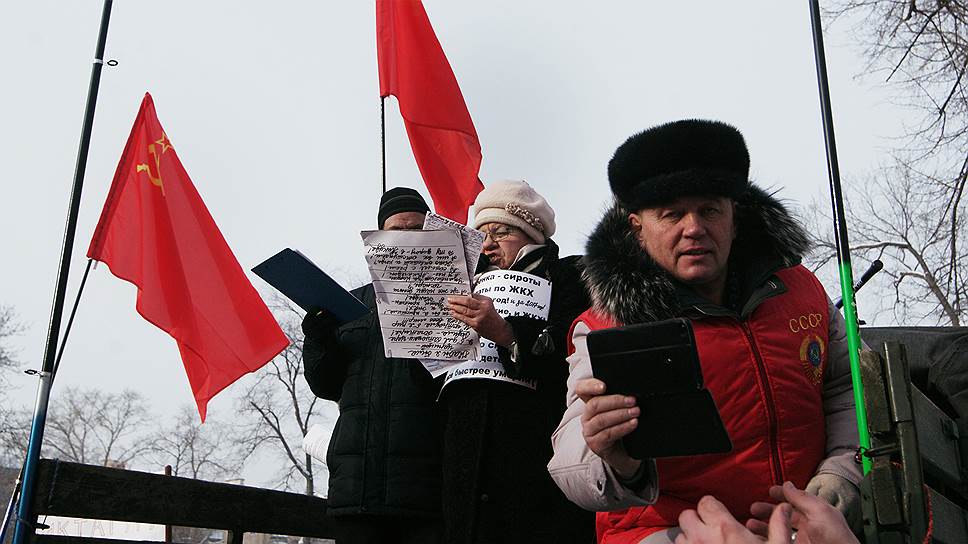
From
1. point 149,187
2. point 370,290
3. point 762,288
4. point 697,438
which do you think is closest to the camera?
point 697,438

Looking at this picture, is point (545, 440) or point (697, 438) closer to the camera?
point (697, 438)

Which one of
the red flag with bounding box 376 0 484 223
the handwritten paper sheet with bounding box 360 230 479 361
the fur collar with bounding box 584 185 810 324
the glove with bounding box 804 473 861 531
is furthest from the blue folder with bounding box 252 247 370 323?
the red flag with bounding box 376 0 484 223

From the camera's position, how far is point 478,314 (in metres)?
3.05

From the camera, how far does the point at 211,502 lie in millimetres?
4285

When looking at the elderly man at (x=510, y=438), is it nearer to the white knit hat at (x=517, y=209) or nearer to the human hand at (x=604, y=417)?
the white knit hat at (x=517, y=209)

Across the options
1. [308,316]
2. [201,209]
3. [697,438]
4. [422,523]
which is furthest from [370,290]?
[697,438]

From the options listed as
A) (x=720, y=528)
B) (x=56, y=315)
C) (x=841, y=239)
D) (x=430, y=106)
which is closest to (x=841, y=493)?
(x=841, y=239)

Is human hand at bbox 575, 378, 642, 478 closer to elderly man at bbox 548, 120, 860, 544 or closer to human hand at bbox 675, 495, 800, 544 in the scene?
elderly man at bbox 548, 120, 860, 544

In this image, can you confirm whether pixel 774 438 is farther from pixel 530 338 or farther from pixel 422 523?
pixel 422 523

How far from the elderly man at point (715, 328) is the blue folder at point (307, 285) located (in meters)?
1.33

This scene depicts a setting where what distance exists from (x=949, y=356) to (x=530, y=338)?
162 cm

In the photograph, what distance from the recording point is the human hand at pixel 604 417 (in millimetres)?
1778

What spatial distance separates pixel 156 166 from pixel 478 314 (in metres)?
2.80

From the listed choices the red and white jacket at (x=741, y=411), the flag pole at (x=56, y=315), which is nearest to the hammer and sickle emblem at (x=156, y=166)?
the flag pole at (x=56, y=315)
